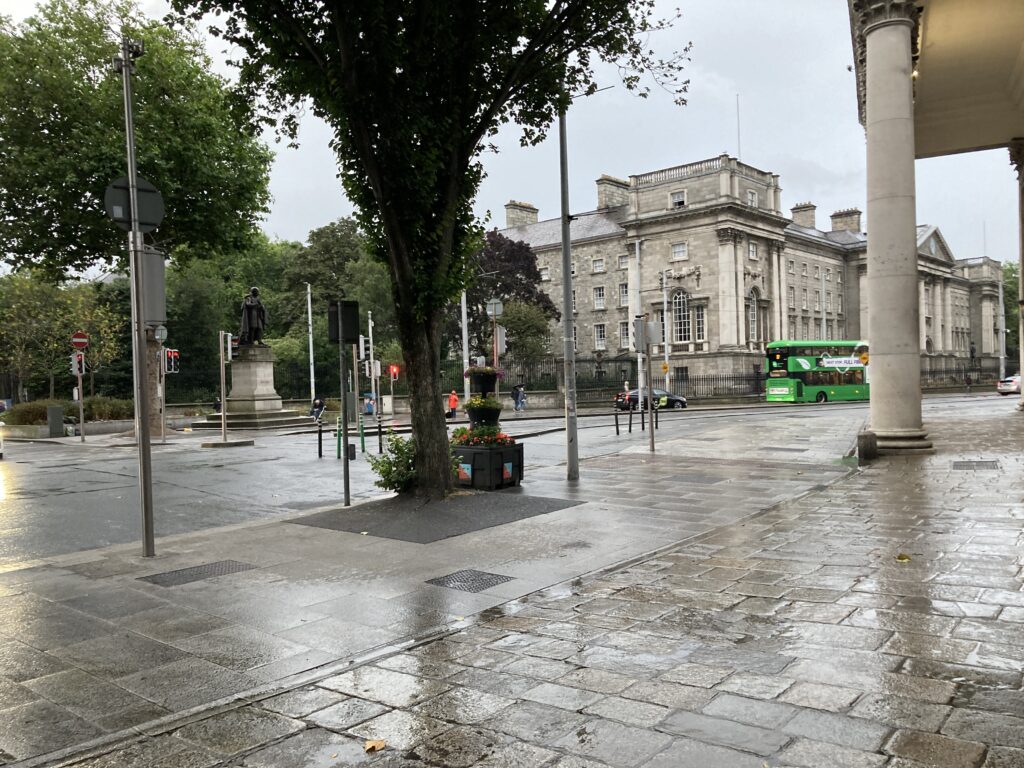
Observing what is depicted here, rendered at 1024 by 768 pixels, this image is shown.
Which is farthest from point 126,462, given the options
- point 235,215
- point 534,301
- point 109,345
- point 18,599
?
point 534,301

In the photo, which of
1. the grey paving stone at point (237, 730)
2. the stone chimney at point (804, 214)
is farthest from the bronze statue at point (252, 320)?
the stone chimney at point (804, 214)

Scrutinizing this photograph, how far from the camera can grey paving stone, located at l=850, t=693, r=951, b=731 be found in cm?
347

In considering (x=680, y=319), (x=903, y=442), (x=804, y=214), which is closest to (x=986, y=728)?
(x=903, y=442)

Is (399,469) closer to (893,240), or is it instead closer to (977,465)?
(977,465)

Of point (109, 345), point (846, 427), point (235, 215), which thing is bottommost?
point (846, 427)

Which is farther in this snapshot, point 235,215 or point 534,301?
point 534,301

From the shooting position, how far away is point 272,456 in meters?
19.5

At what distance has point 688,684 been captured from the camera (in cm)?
405

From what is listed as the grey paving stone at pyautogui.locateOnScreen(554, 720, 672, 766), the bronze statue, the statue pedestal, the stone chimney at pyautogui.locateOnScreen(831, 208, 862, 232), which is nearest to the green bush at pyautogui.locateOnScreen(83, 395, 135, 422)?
the statue pedestal

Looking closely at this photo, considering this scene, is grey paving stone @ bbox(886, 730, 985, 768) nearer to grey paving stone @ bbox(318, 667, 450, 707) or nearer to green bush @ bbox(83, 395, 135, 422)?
grey paving stone @ bbox(318, 667, 450, 707)

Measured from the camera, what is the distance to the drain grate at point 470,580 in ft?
20.7

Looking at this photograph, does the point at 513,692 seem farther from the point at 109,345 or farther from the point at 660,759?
the point at 109,345

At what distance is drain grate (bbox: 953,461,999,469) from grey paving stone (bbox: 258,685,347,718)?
11.9m

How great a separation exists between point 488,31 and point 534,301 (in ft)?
167
